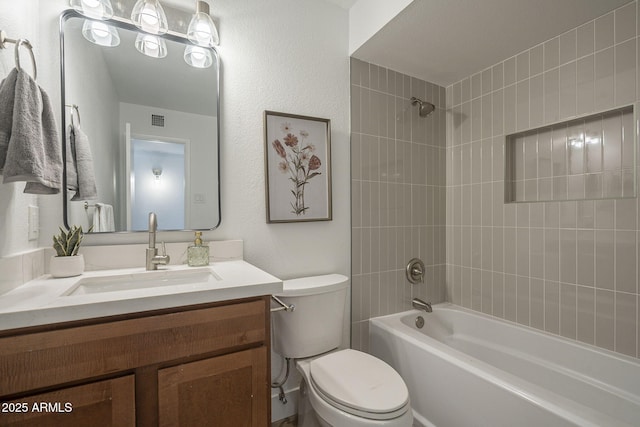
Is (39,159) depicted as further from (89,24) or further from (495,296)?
(495,296)

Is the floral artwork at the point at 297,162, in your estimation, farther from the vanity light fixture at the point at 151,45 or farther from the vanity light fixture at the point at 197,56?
the vanity light fixture at the point at 151,45

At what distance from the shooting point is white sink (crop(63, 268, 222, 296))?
107 centimetres

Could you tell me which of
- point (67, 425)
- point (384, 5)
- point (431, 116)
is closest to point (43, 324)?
point (67, 425)

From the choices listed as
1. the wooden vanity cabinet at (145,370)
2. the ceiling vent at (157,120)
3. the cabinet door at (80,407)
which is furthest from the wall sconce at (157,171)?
the cabinet door at (80,407)

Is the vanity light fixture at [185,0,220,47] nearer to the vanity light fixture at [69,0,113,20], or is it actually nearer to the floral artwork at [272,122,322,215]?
the vanity light fixture at [69,0,113,20]

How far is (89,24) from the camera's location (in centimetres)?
124

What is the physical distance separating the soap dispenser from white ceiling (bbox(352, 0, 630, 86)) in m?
1.47

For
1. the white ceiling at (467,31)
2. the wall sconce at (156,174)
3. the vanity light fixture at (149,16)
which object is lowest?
the wall sconce at (156,174)

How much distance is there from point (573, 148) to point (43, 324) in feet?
7.89

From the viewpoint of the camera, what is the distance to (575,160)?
1643mm

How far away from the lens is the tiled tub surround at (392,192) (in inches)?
73.7

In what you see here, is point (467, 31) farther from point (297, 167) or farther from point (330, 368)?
point (330, 368)

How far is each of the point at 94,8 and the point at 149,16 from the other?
0.20 m

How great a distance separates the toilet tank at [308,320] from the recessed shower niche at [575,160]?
138cm
